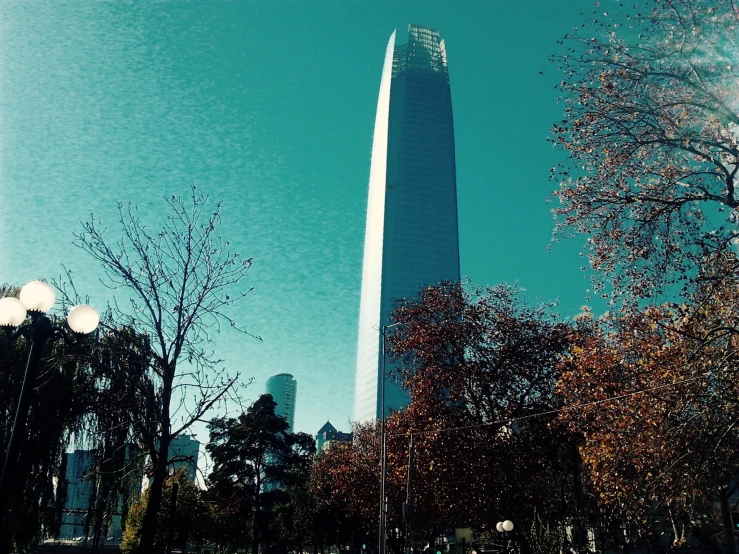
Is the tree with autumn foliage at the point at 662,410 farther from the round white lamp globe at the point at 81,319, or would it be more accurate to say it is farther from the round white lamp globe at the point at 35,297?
the round white lamp globe at the point at 35,297

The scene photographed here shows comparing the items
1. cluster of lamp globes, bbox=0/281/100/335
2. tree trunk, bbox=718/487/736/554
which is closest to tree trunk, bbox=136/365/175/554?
cluster of lamp globes, bbox=0/281/100/335

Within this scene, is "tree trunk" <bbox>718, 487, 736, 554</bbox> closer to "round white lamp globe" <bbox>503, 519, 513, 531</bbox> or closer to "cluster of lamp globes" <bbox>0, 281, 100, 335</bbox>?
"round white lamp globe" <bbox>503, 519, 513, 531</bbox>

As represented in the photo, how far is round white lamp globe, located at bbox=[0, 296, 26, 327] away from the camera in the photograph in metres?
7.61

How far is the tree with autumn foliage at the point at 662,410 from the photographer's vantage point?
13.2m

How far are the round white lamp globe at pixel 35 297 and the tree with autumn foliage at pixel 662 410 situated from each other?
463 inches

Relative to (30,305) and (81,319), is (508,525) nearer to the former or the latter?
(81,319)

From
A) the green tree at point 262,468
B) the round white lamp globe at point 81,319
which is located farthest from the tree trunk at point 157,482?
the green tree at point 262,468

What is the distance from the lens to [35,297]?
7.62 metres

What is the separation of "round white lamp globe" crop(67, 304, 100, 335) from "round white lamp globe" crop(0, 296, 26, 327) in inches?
23.7

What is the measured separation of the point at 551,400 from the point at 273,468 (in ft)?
123

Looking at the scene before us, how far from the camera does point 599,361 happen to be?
20656 millimetres

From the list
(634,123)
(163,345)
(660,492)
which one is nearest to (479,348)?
(660,492)

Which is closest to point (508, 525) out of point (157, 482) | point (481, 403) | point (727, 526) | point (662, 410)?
point (481, 403)

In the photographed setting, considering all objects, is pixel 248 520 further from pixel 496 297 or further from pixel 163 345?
pixel 163 345
